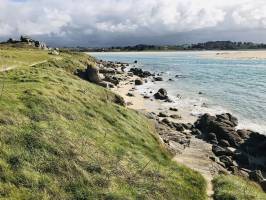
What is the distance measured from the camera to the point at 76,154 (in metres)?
21.7

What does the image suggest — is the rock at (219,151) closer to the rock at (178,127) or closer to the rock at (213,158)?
the rock at (213,158)

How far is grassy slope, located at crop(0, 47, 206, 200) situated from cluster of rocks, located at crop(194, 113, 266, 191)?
7207 millimetres

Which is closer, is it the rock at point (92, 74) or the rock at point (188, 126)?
the rock at point (188, 126)

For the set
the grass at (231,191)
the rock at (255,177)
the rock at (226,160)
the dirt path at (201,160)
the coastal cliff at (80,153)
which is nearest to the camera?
the coastal cliff at (80,153)

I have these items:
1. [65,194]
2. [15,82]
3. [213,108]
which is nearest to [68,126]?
[65,194]

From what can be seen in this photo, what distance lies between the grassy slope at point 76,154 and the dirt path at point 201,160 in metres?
1.79

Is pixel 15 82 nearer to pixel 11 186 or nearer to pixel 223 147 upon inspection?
pixel 11 186

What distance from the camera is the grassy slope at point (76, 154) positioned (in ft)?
63.1

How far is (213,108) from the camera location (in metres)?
61.3

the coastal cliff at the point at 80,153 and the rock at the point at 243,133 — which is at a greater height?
the coastal cliff at the point at 80,153

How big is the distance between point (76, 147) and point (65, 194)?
12.9 feet

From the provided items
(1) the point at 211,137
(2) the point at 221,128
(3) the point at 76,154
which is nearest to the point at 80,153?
(3) the point at 76,154

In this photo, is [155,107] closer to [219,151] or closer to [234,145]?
[234,145]

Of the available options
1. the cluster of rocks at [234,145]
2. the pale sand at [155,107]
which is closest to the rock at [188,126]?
the cluster of rocks at [234,145]
